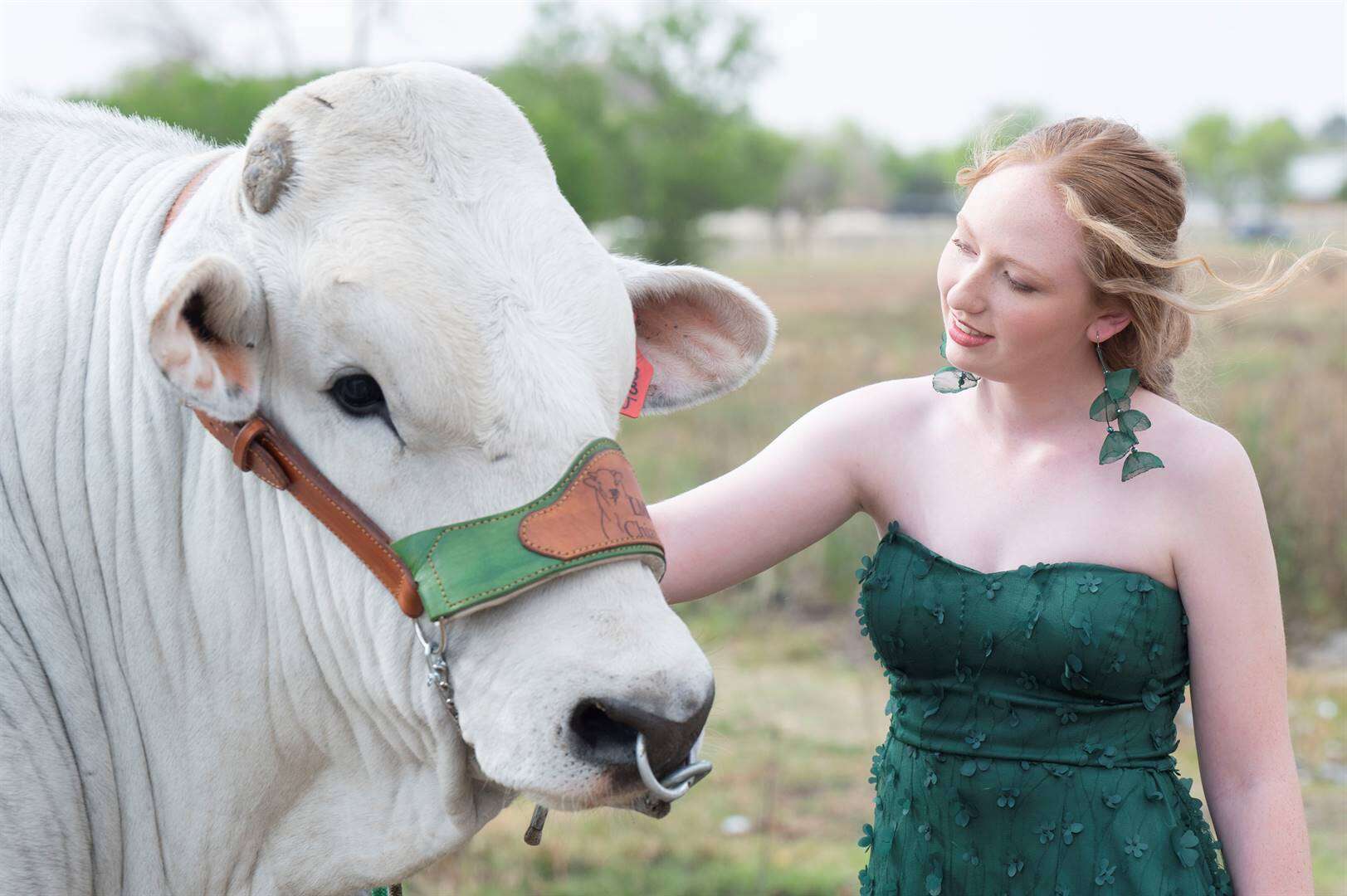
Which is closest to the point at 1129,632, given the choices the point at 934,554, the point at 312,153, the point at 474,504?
the point at 934,554

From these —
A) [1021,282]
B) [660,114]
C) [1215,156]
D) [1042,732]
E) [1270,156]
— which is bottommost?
[1215,156]

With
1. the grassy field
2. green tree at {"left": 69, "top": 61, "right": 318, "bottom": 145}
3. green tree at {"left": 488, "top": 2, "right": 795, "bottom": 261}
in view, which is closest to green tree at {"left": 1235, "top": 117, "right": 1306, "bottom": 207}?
green tree at {"left": 488, "top": 2, "right": 795, "bottom": 261}

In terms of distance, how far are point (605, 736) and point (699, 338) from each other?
103cm

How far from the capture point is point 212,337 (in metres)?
2.03

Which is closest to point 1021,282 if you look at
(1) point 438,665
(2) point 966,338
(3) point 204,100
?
(2) point 966,338

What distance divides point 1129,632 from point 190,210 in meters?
1.83

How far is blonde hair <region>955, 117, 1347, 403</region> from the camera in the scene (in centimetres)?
258

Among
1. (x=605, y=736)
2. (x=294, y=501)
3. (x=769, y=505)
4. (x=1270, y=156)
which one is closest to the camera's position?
(x=605, y=736)

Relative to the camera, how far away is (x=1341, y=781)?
6383mm

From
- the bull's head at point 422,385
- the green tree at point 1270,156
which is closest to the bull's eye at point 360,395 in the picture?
the bull's head at point 422,385

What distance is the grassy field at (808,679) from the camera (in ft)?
16.7

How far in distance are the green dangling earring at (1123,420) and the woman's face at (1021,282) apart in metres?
0.10

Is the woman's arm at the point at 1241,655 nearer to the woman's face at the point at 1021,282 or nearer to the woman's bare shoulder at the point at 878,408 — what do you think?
the woman's face at the point at 1021,282

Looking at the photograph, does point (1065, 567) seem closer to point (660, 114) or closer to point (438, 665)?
point (438, 665)
